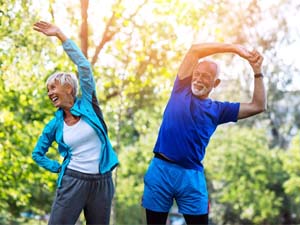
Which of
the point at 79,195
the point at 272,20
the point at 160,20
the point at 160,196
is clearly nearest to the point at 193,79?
the point at 160,196

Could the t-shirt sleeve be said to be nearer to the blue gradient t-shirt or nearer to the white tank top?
the blue gradient t-shirt

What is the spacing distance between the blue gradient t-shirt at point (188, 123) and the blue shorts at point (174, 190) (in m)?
0.05

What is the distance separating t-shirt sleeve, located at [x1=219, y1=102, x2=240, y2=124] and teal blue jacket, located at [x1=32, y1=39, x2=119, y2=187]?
513 mm

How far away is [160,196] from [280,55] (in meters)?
14.9

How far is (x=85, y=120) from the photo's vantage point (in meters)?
2.57

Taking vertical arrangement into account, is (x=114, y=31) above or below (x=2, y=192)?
above

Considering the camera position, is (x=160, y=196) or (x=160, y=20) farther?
(x=160, y=20)

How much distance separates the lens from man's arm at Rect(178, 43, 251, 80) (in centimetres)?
237

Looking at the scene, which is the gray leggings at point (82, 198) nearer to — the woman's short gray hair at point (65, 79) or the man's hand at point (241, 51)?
the woman's short gray hair at point (65, 79)

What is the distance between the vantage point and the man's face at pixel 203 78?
2506 mm

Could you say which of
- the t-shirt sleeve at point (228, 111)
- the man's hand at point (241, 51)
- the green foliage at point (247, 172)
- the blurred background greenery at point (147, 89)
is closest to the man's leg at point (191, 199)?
the t-shirt sleeve at point (228, 111)

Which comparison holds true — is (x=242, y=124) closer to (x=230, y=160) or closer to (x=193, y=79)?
(x=230, y=160)

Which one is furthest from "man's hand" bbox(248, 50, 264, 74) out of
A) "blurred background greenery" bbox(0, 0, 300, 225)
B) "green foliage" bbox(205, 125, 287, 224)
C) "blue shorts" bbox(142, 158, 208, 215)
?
"green foliage" bbox(205, 125, 287, 224)

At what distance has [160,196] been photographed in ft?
8.00
